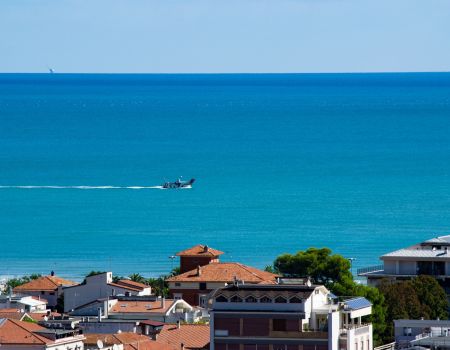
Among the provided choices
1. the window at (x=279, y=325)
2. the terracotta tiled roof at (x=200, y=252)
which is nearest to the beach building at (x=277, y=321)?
the window at (x=279, y=325)

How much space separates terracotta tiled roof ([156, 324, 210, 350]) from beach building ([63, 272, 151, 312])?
11.1 meters

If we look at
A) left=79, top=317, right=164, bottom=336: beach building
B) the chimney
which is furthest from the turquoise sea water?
left=79, top=317, right=164, bottom=336: beach building

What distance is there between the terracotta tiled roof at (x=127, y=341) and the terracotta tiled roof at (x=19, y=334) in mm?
1341

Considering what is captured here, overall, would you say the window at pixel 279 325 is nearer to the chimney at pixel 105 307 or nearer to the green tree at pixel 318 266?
the chimney at pixel 105 307

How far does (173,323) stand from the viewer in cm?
5153

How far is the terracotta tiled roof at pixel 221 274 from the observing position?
197ft

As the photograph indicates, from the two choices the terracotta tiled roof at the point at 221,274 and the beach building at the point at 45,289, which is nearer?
the terracotta tiled roof at the point at 221,274

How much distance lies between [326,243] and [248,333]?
5452cm

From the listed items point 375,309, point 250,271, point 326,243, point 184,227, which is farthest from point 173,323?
point 184,227

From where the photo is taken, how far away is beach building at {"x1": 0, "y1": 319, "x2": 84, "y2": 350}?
40.9 m

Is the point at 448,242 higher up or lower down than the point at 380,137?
lower down

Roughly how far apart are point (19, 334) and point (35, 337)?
423 mm

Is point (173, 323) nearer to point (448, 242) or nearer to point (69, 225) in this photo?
point (448, 242)

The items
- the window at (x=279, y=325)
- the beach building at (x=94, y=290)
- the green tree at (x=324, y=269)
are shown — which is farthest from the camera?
the beach building at (x=94, y=290)
